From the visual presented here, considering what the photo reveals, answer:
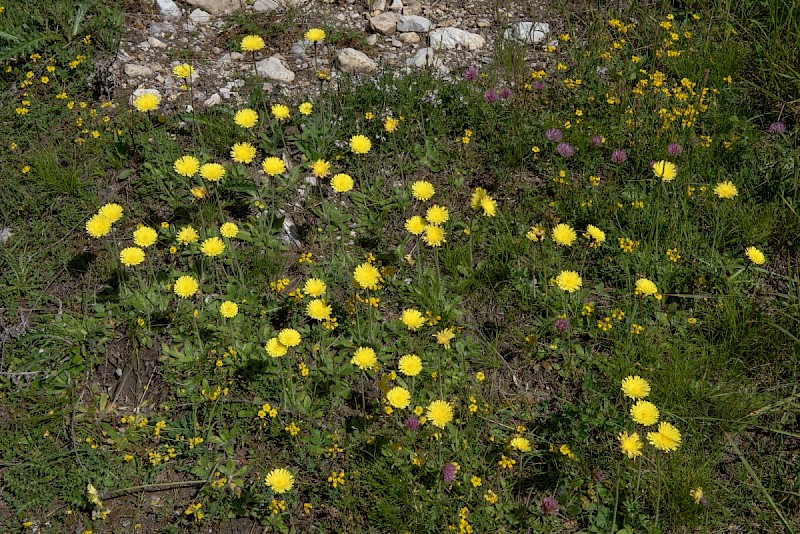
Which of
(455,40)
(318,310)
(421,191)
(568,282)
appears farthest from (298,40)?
(568,282)

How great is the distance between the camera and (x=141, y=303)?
126 inches

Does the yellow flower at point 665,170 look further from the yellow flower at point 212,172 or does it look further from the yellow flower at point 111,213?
the yellow flower at point 111,213

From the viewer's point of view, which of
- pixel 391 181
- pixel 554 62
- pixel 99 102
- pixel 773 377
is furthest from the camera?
pixel 554 62

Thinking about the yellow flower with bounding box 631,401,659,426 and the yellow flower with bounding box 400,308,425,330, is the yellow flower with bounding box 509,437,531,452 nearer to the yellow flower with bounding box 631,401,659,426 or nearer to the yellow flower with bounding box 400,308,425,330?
the yellow flower with bounding box 631,401,659,426

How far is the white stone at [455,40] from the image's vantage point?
184 inches

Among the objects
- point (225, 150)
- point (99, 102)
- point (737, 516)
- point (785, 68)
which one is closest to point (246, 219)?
point (225, 150)

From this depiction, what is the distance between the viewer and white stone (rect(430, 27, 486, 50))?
4664 millimetres

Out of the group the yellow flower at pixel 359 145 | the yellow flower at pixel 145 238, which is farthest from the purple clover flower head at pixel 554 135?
the yellow flower at pixel 145 238

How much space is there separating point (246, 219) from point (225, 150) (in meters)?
0.49

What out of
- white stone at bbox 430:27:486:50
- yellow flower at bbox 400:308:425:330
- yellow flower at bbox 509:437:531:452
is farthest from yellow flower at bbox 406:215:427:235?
white stone at bbox 430:27:486:50

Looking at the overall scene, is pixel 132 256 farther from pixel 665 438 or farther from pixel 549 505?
pixel 665 438

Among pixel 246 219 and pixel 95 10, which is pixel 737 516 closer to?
pixel 246 219

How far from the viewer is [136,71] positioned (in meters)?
4.35

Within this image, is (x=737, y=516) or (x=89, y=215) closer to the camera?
(x=737, y=516)
